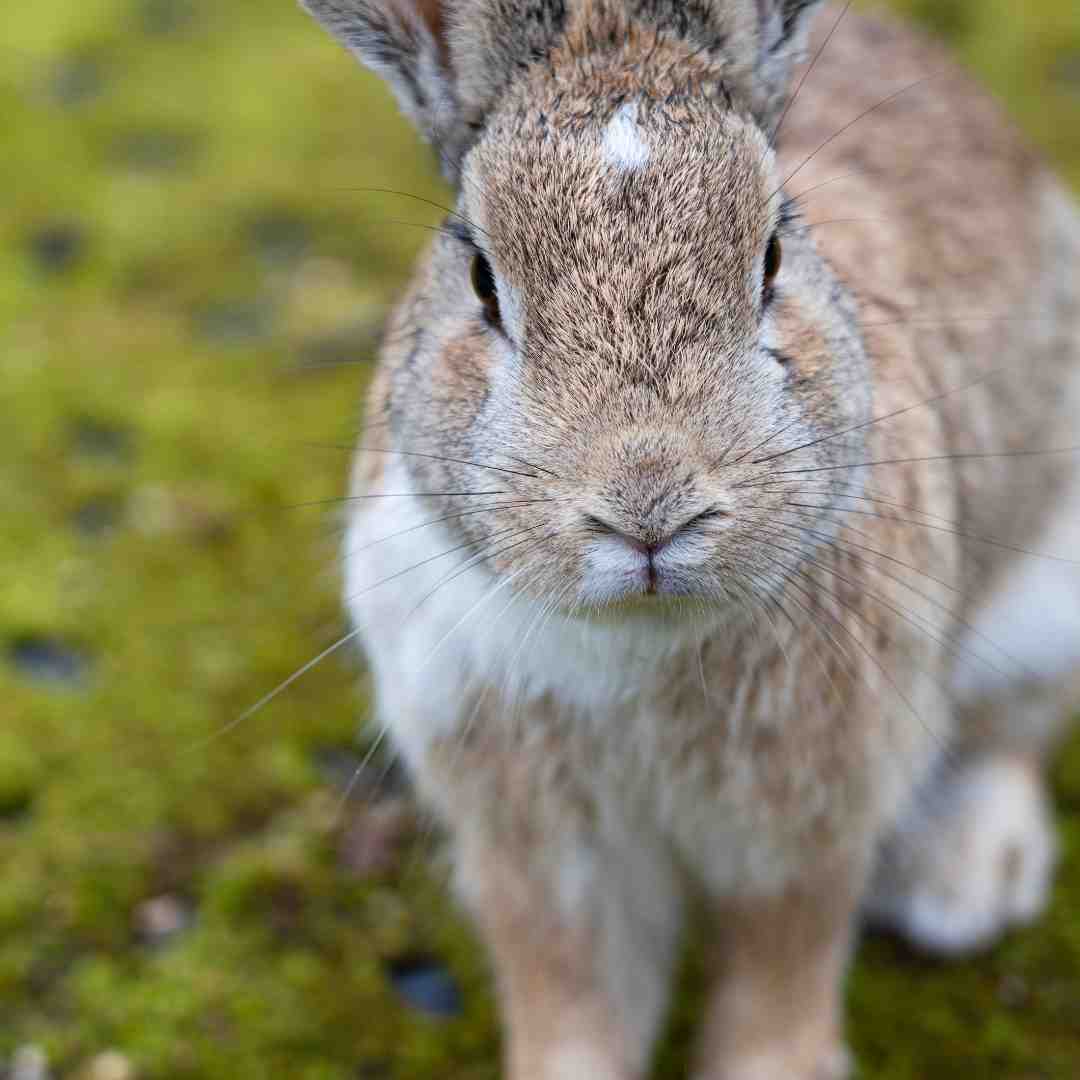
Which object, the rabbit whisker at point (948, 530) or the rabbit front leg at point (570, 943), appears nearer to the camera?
the rabbit whisker at point (948, 530)

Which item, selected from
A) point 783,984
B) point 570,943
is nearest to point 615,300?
point 570,943

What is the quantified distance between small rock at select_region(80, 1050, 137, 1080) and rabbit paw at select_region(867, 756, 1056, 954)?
1.40 m

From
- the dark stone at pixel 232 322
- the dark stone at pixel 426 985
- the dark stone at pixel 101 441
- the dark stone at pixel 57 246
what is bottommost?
the dark stone at pixel 426 985

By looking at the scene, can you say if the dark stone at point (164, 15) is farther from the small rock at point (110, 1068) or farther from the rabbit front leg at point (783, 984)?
the rabbit front leg at point (783, 984)

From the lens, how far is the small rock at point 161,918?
2838mm

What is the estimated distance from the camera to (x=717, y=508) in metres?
1.62

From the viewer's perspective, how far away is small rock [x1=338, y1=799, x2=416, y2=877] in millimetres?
2996

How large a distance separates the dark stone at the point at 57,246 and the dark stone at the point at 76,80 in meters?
0.78

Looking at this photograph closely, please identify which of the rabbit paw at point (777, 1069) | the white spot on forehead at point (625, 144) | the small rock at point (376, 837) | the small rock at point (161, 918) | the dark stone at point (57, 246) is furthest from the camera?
the dark stone at point (57, 246)

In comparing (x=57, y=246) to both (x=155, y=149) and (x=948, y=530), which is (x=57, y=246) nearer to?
(x=155, y=149)

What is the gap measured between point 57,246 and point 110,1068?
2.65 m

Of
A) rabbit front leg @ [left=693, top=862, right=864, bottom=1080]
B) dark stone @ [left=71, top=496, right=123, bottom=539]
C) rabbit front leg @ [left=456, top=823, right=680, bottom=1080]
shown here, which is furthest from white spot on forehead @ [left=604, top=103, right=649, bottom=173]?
dark stone @ [left=71, top=496, right=123, bottom=539]

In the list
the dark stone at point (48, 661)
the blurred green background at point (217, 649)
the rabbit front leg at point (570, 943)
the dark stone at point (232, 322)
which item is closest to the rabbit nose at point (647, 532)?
the rabbit front leg at point (570, 943)

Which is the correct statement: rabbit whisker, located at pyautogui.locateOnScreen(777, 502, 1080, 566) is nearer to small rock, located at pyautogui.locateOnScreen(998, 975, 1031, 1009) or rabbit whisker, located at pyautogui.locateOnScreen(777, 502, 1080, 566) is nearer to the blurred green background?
the blurred green background
